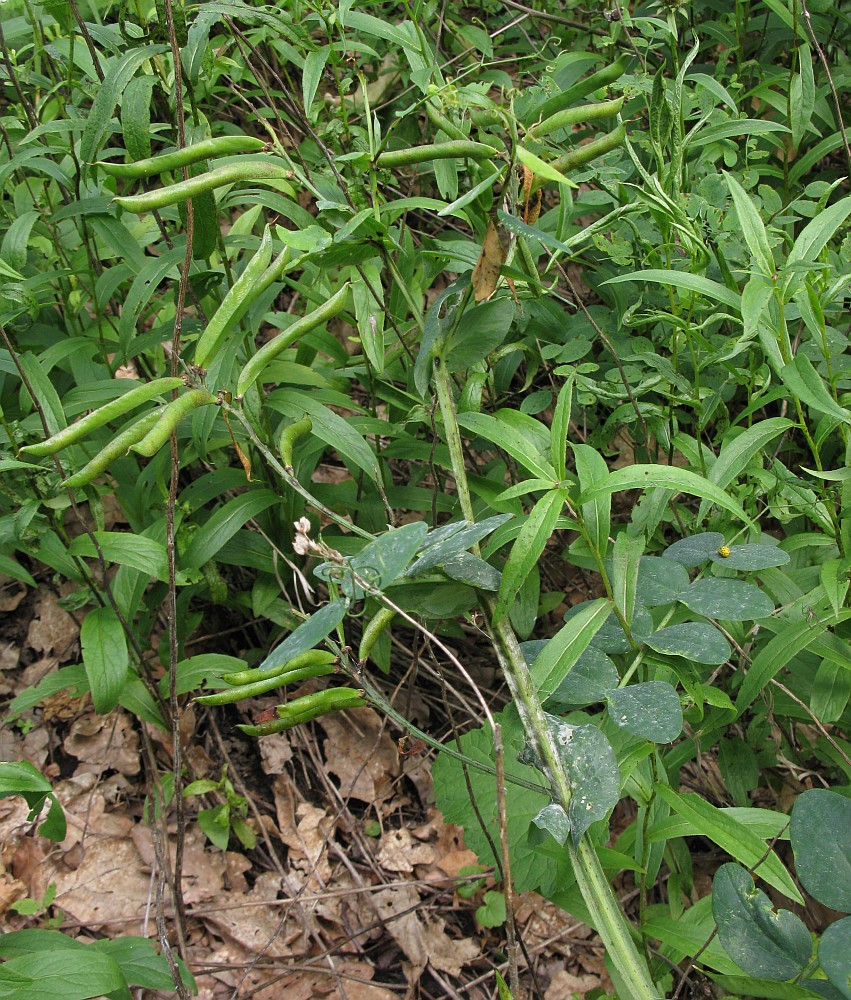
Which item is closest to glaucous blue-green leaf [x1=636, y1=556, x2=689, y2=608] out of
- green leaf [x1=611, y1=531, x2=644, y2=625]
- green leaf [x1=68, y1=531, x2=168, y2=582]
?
green leaf [x1=611, y1=531, x2=644, y2=625]

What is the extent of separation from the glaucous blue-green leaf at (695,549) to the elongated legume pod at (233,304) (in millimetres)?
830

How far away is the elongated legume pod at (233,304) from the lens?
1259mm

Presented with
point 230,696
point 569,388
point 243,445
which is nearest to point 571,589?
point 243,445

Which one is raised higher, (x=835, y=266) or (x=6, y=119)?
(x=6, y=119)

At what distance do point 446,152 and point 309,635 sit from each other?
2.59 feet

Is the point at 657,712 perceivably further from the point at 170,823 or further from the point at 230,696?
the point at 170,823

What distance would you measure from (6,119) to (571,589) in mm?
2150

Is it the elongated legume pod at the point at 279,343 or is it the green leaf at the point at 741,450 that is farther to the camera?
the green leaf at the point at 741,450

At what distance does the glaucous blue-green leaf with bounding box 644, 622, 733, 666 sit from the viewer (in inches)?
47.7

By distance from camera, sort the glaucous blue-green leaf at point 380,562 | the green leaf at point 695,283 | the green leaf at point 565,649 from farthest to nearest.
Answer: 1. the green leaf at point 695,283
2. the green leaf at point 565,649
3. the glaucous blue-green leaf at point 380,562

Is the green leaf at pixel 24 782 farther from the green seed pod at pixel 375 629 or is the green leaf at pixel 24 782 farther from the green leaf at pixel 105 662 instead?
the green seed pod at pixel 375 629

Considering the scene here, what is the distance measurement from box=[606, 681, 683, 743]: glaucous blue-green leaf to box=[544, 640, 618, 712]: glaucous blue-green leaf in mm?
34

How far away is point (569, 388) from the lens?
4.33ft

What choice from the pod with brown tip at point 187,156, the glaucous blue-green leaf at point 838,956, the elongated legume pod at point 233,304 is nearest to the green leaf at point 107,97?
the pod with brown tip at point 187,156
